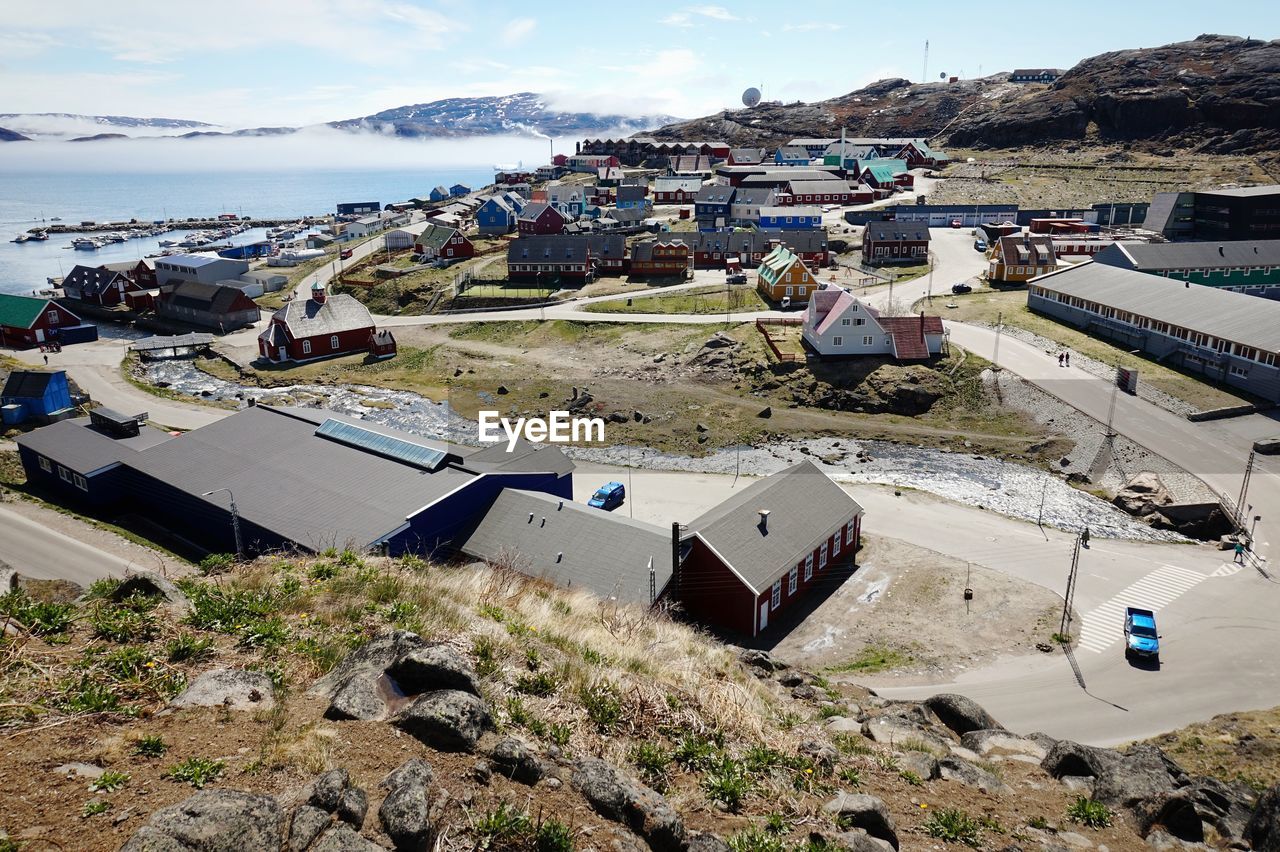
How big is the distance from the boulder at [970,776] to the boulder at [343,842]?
9.58m

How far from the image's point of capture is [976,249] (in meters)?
82.2

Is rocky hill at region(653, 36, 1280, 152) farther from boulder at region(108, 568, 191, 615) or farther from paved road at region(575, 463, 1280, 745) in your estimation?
boulder at region(108, 568, 191, 615)

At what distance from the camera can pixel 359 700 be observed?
9195mm

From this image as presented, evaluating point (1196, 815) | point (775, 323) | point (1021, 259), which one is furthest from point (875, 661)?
point (1021, 259)

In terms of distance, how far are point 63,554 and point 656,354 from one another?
38.6 m

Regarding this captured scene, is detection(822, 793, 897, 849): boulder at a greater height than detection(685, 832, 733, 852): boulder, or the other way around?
detection(685, 832, 733, 852): boulder

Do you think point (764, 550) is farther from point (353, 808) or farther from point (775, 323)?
point (775, 323)

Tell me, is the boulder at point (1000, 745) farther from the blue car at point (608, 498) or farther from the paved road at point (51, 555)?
the paved road at point (51, 555)

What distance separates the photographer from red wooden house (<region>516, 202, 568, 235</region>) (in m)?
95.2

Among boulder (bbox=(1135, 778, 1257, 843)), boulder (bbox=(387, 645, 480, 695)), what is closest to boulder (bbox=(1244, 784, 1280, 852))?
boulder (bbox=(1135, 778, 1257, 843))

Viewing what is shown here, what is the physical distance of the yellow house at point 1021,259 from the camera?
6750 cm

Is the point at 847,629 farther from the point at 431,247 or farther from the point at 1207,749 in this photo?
the point at 431,247

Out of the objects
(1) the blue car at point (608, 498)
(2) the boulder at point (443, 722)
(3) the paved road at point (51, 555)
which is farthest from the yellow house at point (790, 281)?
(2) the boulder at point (443, 722)

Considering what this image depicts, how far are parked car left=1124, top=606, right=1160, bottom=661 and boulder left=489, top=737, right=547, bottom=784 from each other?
22676mm
